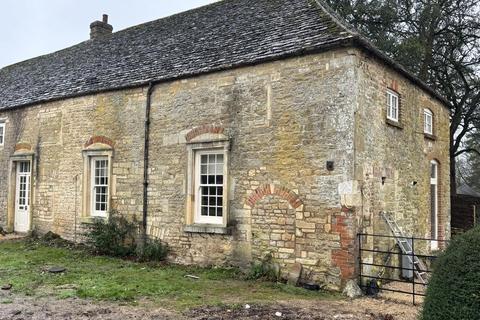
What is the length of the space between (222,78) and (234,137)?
1.61 metres

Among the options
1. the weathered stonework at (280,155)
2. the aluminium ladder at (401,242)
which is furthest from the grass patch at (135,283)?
the aluminium ladder at (401,242)

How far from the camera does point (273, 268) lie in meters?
10.3

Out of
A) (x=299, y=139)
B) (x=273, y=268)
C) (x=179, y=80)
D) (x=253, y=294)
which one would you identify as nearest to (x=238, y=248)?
(x=273, y=268)

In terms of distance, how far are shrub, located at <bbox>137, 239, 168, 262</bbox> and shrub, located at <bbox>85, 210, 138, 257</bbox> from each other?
0.69 m

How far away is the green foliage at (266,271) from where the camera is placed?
33.7ft

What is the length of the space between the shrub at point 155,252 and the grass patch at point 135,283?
40 centimetres

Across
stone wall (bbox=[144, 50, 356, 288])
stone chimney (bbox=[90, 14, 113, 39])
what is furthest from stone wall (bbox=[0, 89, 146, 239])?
stone chimney (bbox=[90, 14, 113, 39])

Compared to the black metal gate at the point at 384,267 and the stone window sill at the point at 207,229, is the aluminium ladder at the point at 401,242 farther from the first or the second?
the stone window sill at the point at 207,229

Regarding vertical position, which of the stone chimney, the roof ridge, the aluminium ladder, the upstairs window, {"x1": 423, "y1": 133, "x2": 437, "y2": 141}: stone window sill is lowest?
the aluminium ladder

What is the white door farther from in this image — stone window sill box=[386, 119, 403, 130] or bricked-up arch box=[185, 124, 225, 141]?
stone window sill box=[386, 119, 403, 130]

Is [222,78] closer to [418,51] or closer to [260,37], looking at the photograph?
[260,37]

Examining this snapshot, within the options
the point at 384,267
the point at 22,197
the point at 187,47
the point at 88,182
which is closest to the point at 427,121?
the point at 384,267

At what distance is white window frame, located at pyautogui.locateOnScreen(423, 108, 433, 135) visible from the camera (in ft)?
45.7

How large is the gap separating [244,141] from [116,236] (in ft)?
17.0
